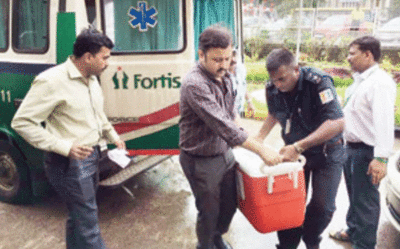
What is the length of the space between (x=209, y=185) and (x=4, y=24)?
111 inches

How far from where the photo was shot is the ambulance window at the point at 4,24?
3.79 metres

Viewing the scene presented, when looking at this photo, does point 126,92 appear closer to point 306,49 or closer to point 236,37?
point 236,37

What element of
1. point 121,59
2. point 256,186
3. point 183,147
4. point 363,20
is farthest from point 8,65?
point 363,20

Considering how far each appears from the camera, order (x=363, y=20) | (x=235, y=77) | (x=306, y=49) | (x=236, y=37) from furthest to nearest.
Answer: (x=306, y=49) → (x=363, y=20) → (x=236, y=37) → (x=235, y=77)

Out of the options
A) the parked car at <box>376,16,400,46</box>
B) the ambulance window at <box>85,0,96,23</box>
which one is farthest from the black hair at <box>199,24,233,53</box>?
the parked car at <box>376,16,400,46</box>

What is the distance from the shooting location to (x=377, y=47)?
2.90 m

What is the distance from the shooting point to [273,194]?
97.4 inches

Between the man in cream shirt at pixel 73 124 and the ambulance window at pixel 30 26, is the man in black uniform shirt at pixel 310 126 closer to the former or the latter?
the man in cream shirt at pixel 73 124

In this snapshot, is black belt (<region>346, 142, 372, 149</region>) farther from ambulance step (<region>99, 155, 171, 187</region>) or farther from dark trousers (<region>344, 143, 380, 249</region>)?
ambulance step (<region>99, 155, 171, 187</region>)

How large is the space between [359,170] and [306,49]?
8.73 metres

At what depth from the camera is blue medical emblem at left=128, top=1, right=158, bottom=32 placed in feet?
11.6

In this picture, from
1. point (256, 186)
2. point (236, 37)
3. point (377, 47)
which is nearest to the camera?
point (256, 186)

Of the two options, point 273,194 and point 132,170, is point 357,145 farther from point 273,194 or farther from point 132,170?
point 132,170

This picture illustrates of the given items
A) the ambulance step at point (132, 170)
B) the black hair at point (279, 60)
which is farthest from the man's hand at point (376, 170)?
the ambulance step at point (132, 170)
